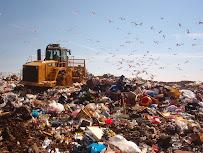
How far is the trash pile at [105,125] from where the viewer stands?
7945 millimetres

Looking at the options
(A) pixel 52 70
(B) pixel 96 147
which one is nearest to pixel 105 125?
(B) pixel 96 147

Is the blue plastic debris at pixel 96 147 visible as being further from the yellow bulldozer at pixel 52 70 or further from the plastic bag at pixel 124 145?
the yellow bulldozer at pixel 52 70

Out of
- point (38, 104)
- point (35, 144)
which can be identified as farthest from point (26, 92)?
point (35, 144)

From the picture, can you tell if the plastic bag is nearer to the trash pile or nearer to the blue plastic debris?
the trash pile

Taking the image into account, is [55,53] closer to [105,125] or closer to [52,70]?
[52,70]

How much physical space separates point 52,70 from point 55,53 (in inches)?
46.1

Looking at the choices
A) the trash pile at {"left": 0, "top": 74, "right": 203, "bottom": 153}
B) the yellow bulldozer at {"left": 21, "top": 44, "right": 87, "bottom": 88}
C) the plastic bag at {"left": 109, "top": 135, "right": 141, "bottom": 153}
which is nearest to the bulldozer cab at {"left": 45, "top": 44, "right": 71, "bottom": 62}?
A: the yellow bulldozer at {"left": 21, "top": 44, "right": 87, "bottom": 88}

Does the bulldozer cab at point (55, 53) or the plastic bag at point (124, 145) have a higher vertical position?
the bulldozer cab at point (55, 53)

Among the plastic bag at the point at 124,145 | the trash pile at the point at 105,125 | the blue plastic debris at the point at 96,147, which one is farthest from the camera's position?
the trash pile at the point at 105,125

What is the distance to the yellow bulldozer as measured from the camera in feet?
54.6

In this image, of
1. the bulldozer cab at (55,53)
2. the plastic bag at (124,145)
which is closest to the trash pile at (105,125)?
the plastic bag at (124,145)

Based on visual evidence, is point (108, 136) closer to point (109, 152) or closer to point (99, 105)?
point (109, 152)

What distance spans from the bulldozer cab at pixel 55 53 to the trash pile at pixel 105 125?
3.34m

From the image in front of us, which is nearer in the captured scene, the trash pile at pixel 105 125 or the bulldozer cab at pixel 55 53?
the trash pile at pixel 105 125
